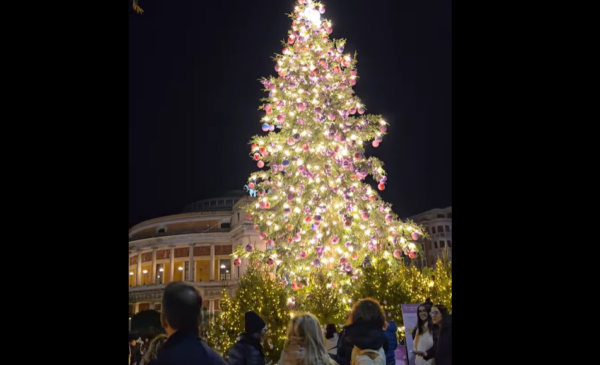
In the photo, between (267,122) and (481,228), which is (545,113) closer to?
(481,228)

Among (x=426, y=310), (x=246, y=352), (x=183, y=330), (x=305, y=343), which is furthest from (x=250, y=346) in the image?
(x=426, y=310)

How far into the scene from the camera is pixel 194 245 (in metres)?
19.2

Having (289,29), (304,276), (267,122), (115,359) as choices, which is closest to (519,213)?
(115,359)

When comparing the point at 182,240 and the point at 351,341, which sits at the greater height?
the point at 182,240

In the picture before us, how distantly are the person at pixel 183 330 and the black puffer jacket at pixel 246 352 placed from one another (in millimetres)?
1299

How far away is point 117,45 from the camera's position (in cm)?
429

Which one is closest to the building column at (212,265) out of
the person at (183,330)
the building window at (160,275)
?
the building window at (160,275)

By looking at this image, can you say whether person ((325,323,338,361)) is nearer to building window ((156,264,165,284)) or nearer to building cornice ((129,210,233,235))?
building cornice ((129,210,233,235))

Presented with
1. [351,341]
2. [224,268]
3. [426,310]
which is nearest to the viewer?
[351,341]

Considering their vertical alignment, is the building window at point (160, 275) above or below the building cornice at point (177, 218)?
below

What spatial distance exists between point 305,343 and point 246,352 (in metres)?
0.59

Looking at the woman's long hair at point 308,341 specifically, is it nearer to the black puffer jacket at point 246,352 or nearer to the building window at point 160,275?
the black puffer jacket at point 246,352

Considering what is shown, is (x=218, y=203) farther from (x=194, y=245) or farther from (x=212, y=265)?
(x=212, y=265)

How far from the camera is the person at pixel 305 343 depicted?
4906mm
